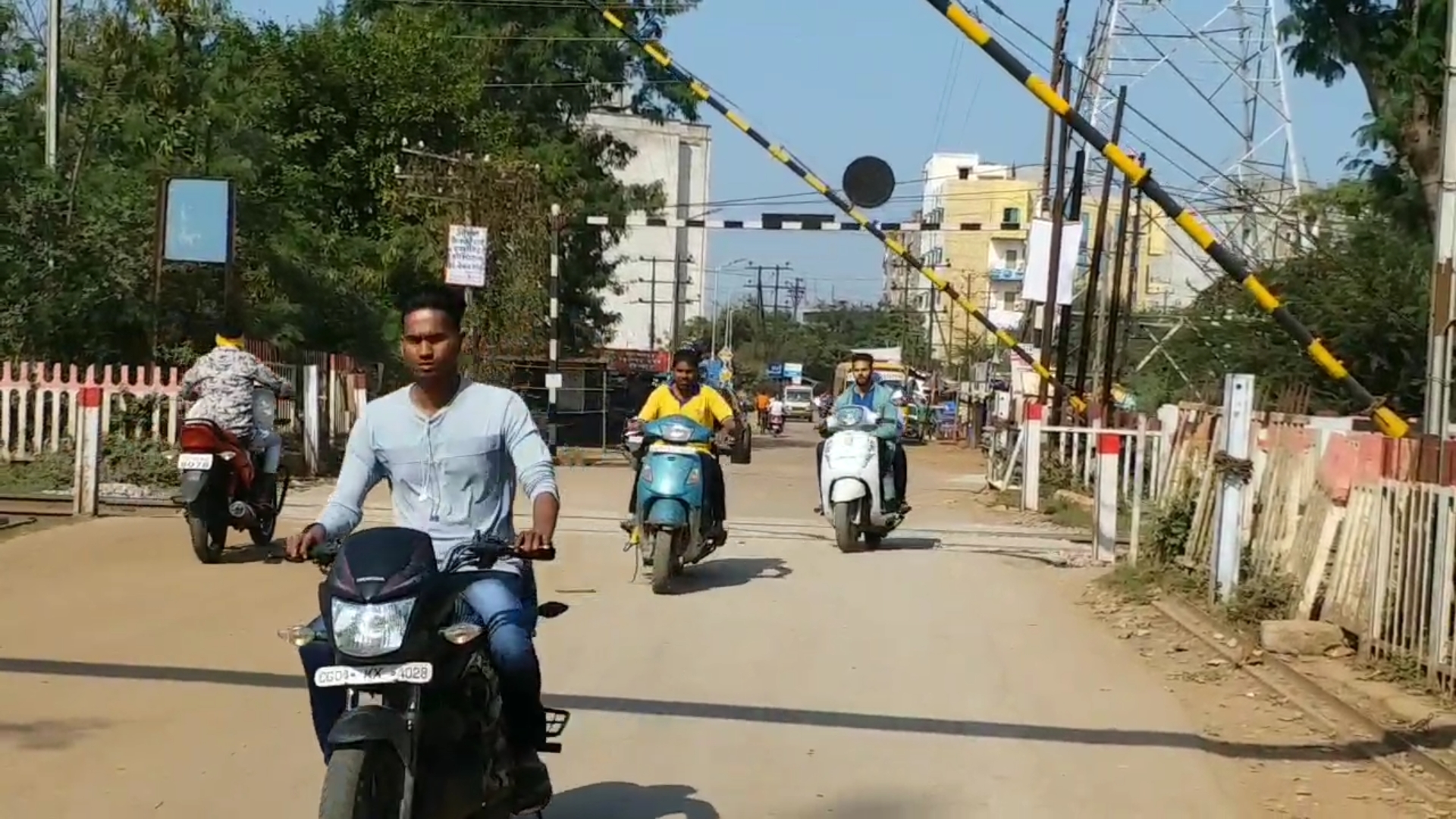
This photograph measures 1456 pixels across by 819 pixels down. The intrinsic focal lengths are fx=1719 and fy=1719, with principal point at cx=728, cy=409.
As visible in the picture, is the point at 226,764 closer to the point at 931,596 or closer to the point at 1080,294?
the point at 931,596

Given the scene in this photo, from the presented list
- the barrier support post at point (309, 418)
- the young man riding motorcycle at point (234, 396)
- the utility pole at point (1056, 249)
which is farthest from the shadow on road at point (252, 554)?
the utility pole at point (1056, 249)

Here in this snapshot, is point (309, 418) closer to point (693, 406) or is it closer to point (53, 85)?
point (53, 85)

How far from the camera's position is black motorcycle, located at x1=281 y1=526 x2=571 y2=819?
4.31m

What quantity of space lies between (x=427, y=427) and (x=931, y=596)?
6862 mm

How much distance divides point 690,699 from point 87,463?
27.4ft

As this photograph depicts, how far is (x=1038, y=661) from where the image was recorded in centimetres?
921

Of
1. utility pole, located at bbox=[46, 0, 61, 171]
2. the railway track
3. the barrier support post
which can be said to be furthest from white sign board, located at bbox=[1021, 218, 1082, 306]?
the railway track

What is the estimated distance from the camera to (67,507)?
14617 mm

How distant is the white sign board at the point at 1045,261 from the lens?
2608 cm

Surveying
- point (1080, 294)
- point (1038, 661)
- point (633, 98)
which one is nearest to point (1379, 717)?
point (1038, 661)

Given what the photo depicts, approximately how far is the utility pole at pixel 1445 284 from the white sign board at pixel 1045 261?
1654cm

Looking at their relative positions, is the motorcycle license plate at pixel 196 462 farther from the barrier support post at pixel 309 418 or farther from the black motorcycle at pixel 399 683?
the barrier support post at pixel 309 418

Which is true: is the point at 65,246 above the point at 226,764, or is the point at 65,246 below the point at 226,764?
above

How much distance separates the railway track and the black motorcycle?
34.2ft
